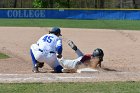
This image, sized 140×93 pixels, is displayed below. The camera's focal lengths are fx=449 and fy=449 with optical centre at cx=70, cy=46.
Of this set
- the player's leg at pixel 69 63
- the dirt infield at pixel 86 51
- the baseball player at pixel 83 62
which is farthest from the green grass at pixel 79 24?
the player's leg at pixel 69 63

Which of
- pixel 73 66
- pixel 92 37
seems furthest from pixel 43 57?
pixel 92 37

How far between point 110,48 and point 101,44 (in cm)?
109

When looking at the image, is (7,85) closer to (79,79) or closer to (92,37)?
(79,79)

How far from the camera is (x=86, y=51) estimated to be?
15812 mm

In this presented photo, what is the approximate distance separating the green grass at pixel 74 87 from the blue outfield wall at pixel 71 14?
29892mm

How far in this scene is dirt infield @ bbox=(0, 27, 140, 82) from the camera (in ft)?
28.8

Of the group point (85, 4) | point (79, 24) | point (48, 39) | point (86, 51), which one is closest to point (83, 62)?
point (48, 39)

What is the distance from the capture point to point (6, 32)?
73.8 feet

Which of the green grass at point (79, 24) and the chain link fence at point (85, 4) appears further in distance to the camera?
the chain link fence at point (85, 4)

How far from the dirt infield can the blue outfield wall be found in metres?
16.1

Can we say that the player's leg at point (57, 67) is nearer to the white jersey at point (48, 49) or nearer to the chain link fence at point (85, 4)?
the white jersey at point (48, 49)

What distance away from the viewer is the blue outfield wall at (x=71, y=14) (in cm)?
3788

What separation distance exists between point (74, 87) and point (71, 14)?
31398 mm

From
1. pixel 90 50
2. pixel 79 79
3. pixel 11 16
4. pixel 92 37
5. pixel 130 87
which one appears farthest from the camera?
pixel 11 16
